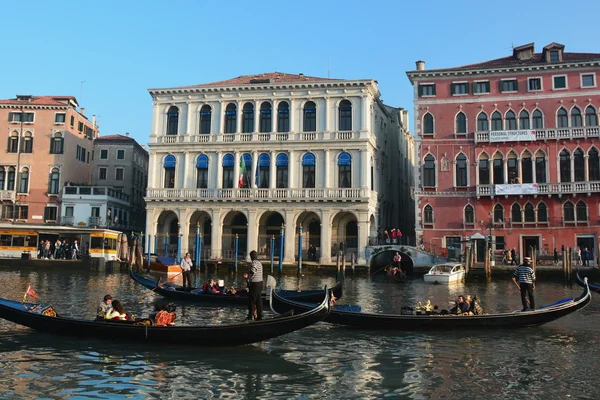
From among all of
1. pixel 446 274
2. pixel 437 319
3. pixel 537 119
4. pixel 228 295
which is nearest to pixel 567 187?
pixel 537 119

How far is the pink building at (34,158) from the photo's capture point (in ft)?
122

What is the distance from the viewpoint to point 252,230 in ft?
109

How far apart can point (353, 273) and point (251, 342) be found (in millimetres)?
19784

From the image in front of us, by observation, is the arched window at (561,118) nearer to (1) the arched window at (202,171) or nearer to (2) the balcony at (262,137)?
(2) the balcony at (262,137)

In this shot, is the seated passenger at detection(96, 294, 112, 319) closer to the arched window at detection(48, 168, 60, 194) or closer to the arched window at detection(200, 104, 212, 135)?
the arched window at detection(200, 104, 212, 135)

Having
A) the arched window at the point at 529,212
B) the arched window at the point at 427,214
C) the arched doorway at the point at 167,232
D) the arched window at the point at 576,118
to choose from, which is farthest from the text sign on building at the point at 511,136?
the arched doorway at the point at 167,232

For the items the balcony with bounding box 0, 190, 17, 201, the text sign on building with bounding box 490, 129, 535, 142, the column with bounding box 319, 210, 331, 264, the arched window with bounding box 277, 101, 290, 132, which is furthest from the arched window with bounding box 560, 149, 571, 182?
the balcony with bounding box 0, 190, 17, 201

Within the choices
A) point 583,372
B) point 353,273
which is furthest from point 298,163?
point 583,372

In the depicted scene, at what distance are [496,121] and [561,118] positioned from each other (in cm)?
330

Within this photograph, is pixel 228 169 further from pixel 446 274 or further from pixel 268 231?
pixel 446 274

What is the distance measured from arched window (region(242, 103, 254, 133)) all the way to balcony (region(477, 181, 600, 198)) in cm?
1377

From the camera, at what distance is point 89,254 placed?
31.5m

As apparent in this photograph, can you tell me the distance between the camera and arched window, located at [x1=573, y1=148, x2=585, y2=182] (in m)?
30.1

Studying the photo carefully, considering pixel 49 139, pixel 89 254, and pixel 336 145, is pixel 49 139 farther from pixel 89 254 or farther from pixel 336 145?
pixel 336 145
